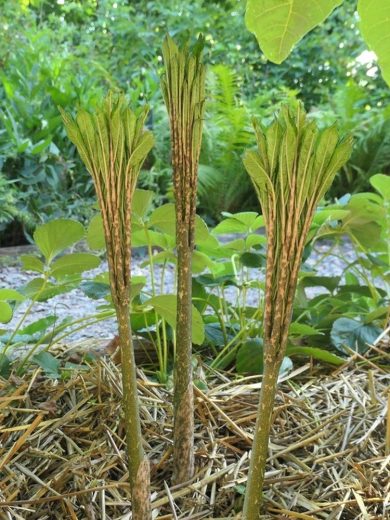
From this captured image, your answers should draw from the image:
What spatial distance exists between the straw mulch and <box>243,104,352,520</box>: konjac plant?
160 mm

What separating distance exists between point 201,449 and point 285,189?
251 millimetres

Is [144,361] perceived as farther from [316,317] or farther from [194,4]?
[194,4]

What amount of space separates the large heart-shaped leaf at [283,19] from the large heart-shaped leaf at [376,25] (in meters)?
0.02

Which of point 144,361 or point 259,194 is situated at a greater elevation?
point 259,194

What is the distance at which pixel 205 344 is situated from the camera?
2.22ft

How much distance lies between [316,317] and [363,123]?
7.83 feet

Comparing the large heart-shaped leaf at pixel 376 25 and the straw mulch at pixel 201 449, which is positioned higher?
the large heart-shaped leaf at pixel 376 25

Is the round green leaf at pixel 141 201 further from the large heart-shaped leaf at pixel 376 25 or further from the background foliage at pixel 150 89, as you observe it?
the background foliage at pixel 150 89

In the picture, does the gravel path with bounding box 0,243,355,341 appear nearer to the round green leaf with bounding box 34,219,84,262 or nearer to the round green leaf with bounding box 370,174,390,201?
the round green leaf with bounding box 370,174,390,201

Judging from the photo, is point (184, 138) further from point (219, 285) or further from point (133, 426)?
point (219, 285)

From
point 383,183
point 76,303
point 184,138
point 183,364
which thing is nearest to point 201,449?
point 183,364

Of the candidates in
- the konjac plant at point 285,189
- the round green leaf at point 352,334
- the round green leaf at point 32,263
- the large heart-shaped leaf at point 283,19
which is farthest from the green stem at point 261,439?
the round green leaf at point 352,334

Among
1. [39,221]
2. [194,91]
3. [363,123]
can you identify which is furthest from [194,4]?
[194,91]

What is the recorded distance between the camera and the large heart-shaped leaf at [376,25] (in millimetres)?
292
